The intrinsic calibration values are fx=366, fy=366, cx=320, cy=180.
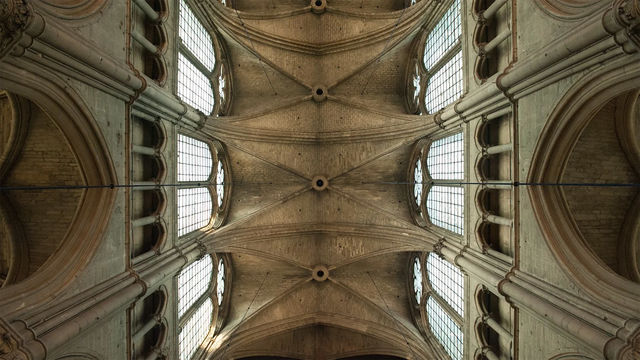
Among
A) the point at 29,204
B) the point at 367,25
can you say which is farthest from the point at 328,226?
the point at 29,204

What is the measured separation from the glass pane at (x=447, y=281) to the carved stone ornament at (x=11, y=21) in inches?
575

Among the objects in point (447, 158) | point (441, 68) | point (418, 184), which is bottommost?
point (418, 184)

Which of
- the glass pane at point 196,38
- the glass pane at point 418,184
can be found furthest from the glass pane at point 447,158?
the glass pane at point 196,38

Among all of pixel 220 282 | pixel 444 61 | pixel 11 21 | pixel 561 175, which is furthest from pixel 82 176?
pixel 444 61

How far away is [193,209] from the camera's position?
15289mm

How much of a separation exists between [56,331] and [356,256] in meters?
12.9

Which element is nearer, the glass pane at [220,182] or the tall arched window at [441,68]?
the tall arched window at [441,68]

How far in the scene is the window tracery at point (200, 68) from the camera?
1396 centimetres

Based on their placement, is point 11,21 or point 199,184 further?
point 199,184

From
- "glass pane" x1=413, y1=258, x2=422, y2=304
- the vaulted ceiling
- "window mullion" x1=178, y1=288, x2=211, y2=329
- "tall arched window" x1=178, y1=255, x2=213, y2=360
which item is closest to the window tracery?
the vaulted ceiling

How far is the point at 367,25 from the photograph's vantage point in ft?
Answer: 56.3

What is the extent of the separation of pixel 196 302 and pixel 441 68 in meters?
14.6

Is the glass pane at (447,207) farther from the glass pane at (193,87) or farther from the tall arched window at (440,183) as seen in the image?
the glass pane at (193,87)

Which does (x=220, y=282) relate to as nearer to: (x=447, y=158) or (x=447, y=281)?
(x=447, y=281)
